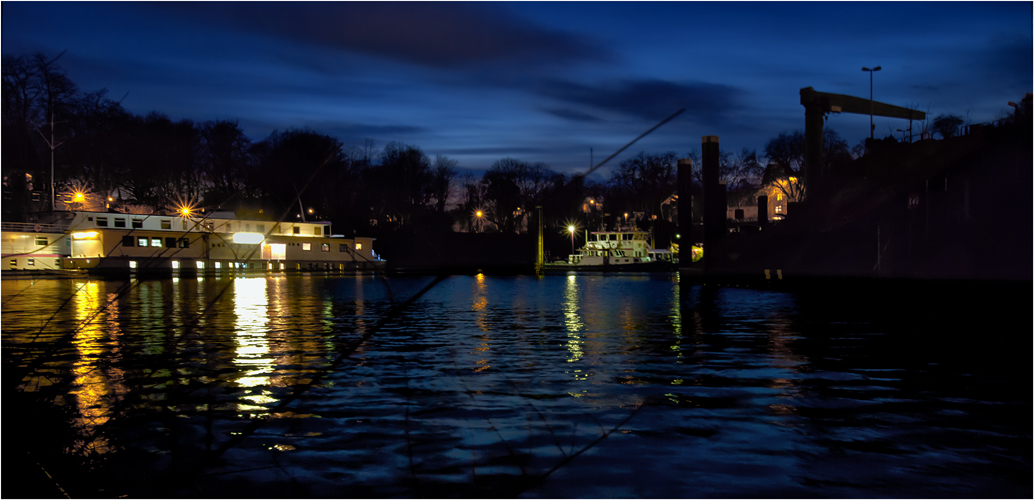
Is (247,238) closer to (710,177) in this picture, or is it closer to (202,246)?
(202,246)

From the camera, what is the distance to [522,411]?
1069 cm

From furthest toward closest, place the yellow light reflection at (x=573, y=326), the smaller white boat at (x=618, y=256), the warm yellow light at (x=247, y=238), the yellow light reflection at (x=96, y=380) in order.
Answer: the smaller white boat at (x=618, y=256) → the warm yellow light at (x=247, y=238) → the yellow light reflection at (x=573, y=326) → the yellow light reflection at (x=96, y=380)

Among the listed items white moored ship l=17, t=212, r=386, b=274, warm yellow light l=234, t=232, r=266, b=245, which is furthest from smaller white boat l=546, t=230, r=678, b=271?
warm yellow light l=234, t=232, r=266, b=245

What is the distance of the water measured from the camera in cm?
730

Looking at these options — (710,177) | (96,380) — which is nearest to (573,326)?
(96,380)

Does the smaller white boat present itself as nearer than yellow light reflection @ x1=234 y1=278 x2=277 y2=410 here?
No

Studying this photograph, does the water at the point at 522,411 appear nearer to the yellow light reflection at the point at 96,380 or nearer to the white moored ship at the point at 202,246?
the yellow light reflection at the point at 96,380

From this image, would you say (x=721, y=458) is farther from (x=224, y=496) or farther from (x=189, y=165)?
(x=189, y=165)

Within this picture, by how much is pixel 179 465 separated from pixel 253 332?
16197mm


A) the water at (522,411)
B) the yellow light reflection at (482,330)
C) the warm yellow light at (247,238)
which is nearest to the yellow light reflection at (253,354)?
the water at (522,411)

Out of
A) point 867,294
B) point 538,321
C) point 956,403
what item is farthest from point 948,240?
point 956,403

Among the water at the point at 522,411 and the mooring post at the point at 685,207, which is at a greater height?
the mooring post at the point at 685,207

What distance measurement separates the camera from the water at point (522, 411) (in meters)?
7.30

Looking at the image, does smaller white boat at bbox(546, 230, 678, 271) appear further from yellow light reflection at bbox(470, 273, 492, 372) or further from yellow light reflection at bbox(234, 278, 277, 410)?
yellow light reflection at bbox(234, 278, 277, 410)
